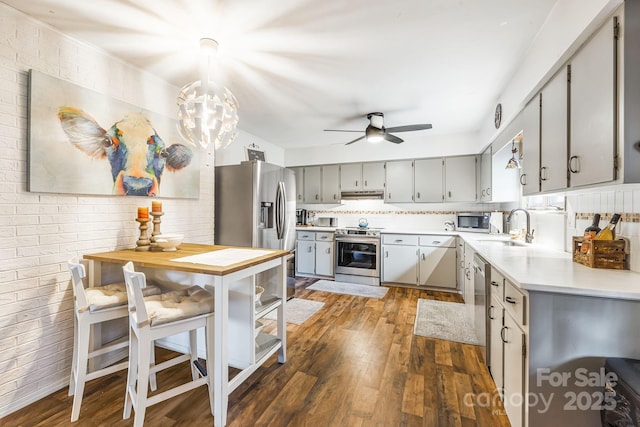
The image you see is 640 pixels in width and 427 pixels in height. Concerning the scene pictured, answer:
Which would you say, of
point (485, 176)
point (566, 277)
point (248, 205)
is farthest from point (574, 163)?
point (248, 205)

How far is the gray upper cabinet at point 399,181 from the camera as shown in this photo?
4715mm

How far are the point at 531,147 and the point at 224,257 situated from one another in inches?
97.7

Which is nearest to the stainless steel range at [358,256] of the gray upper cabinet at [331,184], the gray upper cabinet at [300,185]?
the gray upper cabinet at [331,184]

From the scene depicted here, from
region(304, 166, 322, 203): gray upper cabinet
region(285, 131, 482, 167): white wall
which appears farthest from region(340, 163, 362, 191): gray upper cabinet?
region(304, 166, 322, 203): gray upper cabinet

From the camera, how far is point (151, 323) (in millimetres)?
1430

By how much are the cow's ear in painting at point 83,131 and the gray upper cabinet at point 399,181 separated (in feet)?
13.1

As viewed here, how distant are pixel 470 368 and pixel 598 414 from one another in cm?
106

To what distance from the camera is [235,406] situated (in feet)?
5.67

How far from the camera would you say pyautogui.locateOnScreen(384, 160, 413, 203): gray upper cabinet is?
4.71m

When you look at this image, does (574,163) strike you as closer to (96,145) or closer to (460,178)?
(460,178)

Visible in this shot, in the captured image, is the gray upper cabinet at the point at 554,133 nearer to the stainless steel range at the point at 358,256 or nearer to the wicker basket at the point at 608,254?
the wicker basket at the point at 608,254

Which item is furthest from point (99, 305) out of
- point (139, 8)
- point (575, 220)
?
point (575, 220)

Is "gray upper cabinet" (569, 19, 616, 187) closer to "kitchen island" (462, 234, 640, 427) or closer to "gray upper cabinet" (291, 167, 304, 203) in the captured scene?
"kitchen island" (462, 234, 640, 427)

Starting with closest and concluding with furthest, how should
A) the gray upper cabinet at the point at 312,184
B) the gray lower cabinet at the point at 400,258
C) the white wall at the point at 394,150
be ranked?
the gray lower cabinet at the point at 400,258, the white wall at the point at 394,150, the gray upper cabinet at the point at 312,184
